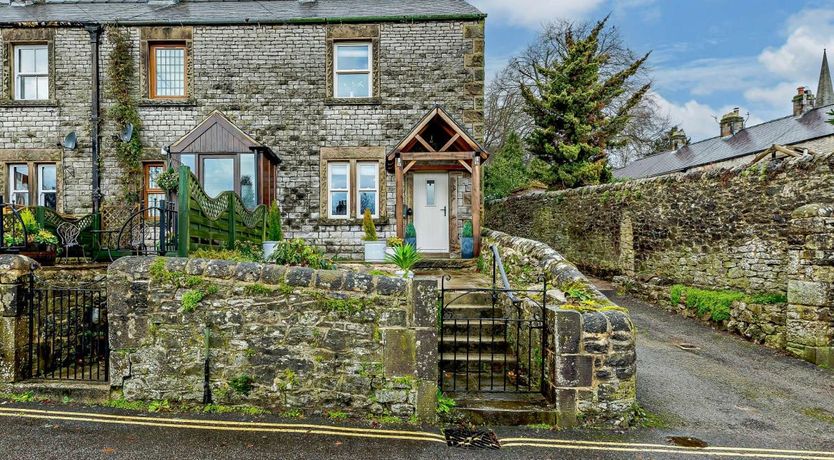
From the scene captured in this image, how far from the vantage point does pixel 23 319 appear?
5.66 metres

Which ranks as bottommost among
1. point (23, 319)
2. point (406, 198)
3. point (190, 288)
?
point (23, 319)

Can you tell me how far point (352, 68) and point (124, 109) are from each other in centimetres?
623

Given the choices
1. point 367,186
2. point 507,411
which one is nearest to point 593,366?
point 507,411

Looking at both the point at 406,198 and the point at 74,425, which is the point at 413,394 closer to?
the point at 74,425

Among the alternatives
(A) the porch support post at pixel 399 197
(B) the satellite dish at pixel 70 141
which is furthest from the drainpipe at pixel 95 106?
(A) the porch support post at pixel 399 197

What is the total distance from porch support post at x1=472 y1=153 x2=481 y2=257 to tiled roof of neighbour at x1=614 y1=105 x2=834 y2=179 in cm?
1800

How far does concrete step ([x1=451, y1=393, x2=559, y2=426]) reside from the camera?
196 inches

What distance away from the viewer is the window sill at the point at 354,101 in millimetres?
12188

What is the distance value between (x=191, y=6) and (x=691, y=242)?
15.3 metres

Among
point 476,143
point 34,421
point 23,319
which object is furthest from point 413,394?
point 476,143

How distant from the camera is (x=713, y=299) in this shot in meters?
9.52

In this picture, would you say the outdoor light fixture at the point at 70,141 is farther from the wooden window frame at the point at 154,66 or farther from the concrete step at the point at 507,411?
the concrete step at the point at 507,411

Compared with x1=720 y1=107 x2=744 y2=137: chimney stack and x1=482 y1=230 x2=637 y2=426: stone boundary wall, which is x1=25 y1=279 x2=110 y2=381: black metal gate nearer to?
x1=482 y1=230 x2=637 y2=426: stone boundary wall

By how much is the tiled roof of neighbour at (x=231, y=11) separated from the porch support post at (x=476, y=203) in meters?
4.13
